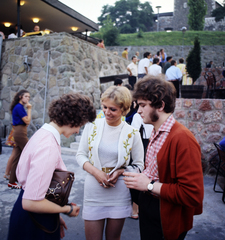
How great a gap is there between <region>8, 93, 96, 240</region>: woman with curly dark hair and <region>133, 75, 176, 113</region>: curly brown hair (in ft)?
1.51

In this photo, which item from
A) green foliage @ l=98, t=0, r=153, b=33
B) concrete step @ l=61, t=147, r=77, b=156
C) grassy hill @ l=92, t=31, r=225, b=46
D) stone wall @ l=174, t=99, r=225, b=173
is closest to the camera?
stone wall @ l=174, t=99, r=225, b=173

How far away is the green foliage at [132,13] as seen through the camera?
175ft

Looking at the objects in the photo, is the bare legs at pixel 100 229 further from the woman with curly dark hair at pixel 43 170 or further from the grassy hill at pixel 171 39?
the grassy hill at pixel 171 39

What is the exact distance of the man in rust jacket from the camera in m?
1.26

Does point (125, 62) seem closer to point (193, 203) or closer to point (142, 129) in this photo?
point (142, 129)

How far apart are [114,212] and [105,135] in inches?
27.8

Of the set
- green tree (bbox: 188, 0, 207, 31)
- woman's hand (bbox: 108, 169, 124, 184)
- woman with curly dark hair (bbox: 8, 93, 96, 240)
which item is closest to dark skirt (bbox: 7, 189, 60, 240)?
woman with curly dark hair (bbox: 8, 93, 96, 240)

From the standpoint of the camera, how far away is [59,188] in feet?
4.35

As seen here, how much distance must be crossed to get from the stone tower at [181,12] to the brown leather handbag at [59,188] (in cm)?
5273

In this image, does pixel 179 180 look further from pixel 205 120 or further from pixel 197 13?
pixel 197 13

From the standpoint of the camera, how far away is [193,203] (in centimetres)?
126

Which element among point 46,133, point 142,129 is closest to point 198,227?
point 142,129

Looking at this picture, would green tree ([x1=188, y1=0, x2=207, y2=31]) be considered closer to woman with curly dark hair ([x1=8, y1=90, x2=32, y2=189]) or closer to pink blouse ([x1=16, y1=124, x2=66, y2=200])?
woman with curly dark hair ([x1=8, y1=90, x2=32, y2=189])

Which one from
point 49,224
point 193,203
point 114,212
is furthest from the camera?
point 114,212
